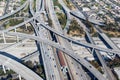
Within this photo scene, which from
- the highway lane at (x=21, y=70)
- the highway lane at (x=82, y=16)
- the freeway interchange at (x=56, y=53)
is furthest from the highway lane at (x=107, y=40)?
the highway lane at (x=21, y=70)

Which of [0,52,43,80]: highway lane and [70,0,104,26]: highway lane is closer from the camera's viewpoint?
[0,52,43,80]: highway lane

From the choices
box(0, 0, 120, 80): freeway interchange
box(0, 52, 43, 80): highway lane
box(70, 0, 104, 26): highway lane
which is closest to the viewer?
box(0, 52, 43, 80): highway lane

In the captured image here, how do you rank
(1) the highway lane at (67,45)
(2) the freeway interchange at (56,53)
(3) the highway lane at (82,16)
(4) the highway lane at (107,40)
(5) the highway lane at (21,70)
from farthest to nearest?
(3) the highway lane at (82,16) → (4) the highway lane at (107,40) → (1) the highway lane at (67,45) → (2) the freeway interchange at (56,53) → (5) the highway lane at (21,70)

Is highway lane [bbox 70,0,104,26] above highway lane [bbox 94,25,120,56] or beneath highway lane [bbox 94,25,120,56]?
above

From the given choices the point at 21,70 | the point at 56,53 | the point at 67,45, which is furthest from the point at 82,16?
the point at 21,70

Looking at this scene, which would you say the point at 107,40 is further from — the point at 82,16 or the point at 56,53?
the point at 82,16

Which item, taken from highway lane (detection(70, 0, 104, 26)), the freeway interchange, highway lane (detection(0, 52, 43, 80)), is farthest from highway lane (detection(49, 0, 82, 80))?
highway lane (detection(0, 52, 43, 80))

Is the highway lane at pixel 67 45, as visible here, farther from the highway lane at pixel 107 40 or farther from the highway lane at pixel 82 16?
the highway lane at pixel 107 40

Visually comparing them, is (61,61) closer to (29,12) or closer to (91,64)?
(91,64)

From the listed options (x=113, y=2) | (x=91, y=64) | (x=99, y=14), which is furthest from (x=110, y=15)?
(x=91, y=64)

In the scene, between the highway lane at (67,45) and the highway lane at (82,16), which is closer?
the highway lane at (67,45)

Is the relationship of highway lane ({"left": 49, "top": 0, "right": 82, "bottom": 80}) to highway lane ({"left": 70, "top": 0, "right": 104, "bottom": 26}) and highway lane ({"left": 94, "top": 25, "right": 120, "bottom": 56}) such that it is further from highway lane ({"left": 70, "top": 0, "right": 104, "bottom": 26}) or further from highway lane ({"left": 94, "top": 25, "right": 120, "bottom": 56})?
highway lane ({"left": 94, "top": 25, "right": 120, "bottom": 56})

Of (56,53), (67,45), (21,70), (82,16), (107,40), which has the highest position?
(82,16)
